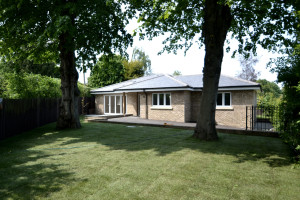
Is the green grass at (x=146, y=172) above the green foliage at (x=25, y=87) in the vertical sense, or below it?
below

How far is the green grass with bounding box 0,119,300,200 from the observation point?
13.3ft

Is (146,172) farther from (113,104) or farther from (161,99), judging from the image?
(113,104)

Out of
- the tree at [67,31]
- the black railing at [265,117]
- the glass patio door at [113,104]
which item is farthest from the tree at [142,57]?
the tree at [67,31]

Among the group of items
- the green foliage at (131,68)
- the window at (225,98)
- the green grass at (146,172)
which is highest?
the green foliage at (131,68)

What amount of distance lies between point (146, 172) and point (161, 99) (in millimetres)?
14853

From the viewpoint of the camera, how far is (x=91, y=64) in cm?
1309

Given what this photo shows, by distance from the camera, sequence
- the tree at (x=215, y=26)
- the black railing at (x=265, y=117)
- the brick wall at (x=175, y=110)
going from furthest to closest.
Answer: the brick wall at (x=175, y=110), the black railing at (x=265, y=117), the tree at (x=215, y=26)

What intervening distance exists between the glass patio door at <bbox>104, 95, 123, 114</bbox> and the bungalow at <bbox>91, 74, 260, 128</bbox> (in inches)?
55.0

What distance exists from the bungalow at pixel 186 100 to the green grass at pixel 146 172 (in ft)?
30.2

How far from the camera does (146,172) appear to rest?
519cm

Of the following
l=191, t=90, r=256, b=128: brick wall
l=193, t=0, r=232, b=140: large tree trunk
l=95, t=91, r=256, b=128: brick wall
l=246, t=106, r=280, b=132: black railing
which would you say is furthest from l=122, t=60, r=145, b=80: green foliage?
l=193, t=0, r=232, b=140: large tree trunk

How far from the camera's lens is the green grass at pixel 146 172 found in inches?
160

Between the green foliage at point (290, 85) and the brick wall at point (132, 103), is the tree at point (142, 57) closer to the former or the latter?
the brick wall at point (132, 103)

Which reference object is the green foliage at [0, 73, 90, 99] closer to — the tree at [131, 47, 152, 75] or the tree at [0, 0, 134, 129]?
the tree at [0, 0, 134, 129]
